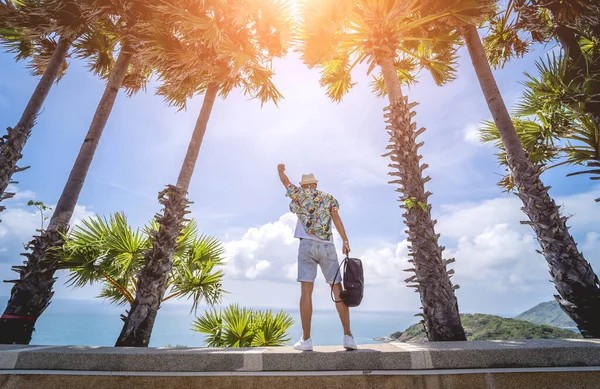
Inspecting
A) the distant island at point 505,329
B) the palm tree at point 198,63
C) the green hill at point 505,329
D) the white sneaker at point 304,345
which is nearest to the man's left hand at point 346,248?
the white sneaker at point 304,345

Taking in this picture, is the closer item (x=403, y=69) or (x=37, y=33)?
(x=37, y=33)

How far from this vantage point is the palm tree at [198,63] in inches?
207

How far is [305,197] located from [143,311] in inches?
140

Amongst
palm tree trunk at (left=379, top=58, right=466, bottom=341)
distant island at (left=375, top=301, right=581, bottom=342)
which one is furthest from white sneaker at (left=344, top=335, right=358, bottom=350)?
distant island at (left=375, top=301, right=581, bottom=342)

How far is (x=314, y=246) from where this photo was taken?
12.0 ft

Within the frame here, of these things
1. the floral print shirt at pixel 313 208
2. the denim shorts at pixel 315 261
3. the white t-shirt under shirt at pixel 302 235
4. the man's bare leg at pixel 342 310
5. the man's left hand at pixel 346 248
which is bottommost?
the man's bare leg at pixel 342 310

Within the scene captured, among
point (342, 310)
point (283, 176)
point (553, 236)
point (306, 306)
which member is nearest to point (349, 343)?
point (342, 310)

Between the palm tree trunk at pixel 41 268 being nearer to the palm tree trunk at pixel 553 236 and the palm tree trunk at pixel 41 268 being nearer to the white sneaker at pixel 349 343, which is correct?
the white sneaker at pixel 349 343

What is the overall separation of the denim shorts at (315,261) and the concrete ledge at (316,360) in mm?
914

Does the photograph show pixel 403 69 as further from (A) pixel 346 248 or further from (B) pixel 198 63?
(A) pixel 346 248

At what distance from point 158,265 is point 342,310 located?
3584mm

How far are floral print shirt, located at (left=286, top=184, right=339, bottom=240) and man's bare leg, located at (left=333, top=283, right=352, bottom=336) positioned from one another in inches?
25.3

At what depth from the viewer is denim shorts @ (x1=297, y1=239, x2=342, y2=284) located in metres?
3.60

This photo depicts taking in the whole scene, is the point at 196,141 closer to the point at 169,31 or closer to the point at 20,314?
the point at 169,31
